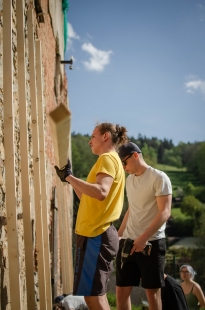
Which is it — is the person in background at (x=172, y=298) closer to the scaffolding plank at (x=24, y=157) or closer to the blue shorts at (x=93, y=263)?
the blue shorts at (x=93, y=263)

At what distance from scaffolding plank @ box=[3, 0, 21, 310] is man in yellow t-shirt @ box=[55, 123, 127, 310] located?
1.25 feet

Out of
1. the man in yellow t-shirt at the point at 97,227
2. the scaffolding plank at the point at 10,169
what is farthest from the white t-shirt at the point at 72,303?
the man in yellow t-shirt at the point at 97,227

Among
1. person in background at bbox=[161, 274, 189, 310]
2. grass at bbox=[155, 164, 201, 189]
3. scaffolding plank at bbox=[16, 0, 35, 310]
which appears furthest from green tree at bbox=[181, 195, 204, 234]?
scaffolding plank at bbox=[16, 0, 35, 310]

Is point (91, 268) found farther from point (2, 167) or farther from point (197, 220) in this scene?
point (197, 220)

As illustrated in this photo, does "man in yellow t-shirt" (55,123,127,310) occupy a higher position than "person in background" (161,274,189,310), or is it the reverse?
"man in yellow t-shirt" (55,123,127,310)

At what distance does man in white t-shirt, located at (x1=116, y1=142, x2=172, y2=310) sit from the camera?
110 inches

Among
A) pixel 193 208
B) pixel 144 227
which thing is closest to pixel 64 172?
pixel 144 227

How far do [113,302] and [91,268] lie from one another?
19.9 feet

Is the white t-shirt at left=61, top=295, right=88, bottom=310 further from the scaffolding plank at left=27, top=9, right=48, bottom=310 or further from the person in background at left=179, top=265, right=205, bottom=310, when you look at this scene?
the person in background at left=179, top=265, right=205, bottom=310

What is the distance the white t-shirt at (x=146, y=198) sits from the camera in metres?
2.86

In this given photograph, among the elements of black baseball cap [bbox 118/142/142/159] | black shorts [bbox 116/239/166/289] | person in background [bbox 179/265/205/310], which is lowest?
person in background [bbox 179/265/205/310]

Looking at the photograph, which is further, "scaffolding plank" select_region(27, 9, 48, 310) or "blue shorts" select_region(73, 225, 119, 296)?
"scaffolding plank" select_region(27, 9, 48, 310)

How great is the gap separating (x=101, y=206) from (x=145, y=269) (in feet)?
2.67

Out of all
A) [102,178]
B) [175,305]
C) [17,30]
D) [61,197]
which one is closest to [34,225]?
[102,178]
